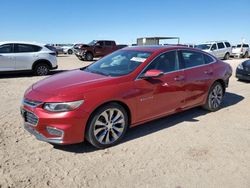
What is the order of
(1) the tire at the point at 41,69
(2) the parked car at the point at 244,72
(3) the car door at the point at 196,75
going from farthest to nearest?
(1) the tire at the point at 41,69
(2) the parked car at the point at 244,72
(3) the car door at the point at 196,75

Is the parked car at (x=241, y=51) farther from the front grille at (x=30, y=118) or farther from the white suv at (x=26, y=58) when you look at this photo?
the front grille at (x=30, y=118)

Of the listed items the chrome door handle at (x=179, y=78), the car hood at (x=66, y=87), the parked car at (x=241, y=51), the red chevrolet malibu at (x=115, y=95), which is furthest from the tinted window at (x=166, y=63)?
the parked car at (x=241, y=51)

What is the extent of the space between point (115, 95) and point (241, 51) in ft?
90.7

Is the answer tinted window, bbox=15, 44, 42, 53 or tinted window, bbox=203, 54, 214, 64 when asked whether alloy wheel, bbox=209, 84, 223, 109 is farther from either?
tinted window, bbox=15, 44, 42, 53

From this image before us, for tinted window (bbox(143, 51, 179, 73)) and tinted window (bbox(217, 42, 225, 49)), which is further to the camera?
tinted window (bbox(217, 42, 225, 49))

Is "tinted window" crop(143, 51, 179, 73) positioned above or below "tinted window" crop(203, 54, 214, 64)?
below

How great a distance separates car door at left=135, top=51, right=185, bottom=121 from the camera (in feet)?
14.1

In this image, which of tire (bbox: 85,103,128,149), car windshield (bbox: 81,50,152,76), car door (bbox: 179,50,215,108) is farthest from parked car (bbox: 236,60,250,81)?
tire (bbox: 85,103,128,149)

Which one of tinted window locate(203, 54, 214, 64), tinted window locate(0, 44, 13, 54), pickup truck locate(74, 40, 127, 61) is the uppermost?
pickup truck locate(74, 40, 127, 61)

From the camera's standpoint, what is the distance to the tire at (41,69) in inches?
462

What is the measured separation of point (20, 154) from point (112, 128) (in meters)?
1.45

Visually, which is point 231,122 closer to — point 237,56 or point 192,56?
point 192,56

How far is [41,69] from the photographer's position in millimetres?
11844

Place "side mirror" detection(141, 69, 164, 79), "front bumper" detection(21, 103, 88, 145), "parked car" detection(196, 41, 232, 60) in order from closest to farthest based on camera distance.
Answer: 1. "front bumper" detection(21, 103, 88, 145)
2. "side mirror" detection(141, 69, 164, 79)
3. "parked car" detection(196, 41, 232, 60)
